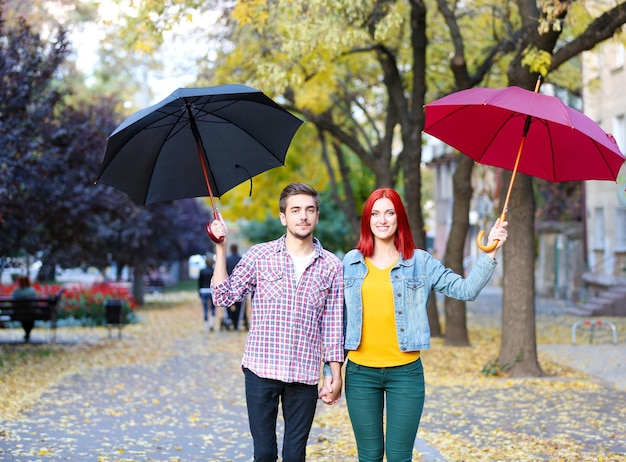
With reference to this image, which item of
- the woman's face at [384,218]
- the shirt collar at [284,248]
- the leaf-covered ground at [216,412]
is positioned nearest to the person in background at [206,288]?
the leaf-covered ground at [216,412]

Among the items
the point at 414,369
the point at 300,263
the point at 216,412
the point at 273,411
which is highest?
the point at 300,263

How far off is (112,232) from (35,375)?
53.3 ft

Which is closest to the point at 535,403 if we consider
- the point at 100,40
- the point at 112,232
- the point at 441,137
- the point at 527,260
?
the point at 527,260

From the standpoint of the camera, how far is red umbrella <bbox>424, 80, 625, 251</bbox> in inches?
226

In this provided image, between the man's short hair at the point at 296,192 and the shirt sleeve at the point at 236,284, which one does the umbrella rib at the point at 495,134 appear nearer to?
the man's short hair at the point at 296,192

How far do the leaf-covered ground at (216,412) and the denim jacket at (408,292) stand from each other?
121 inches

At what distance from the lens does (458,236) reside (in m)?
18.4

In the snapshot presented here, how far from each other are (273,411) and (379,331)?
72cm

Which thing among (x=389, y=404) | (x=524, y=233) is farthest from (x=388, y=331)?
(x=524, y=233)

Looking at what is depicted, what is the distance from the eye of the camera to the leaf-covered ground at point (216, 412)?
8438 mm

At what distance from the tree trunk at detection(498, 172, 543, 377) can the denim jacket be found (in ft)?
27.1

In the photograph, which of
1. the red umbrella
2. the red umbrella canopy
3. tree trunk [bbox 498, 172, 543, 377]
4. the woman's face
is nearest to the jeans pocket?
the woman's face

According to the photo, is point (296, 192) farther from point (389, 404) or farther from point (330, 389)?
point (389, 404)

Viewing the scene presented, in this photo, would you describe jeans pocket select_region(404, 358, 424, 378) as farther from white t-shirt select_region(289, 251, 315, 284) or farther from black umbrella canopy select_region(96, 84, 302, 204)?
black umbrella canopy select_region(96, 84, 302, 204)
